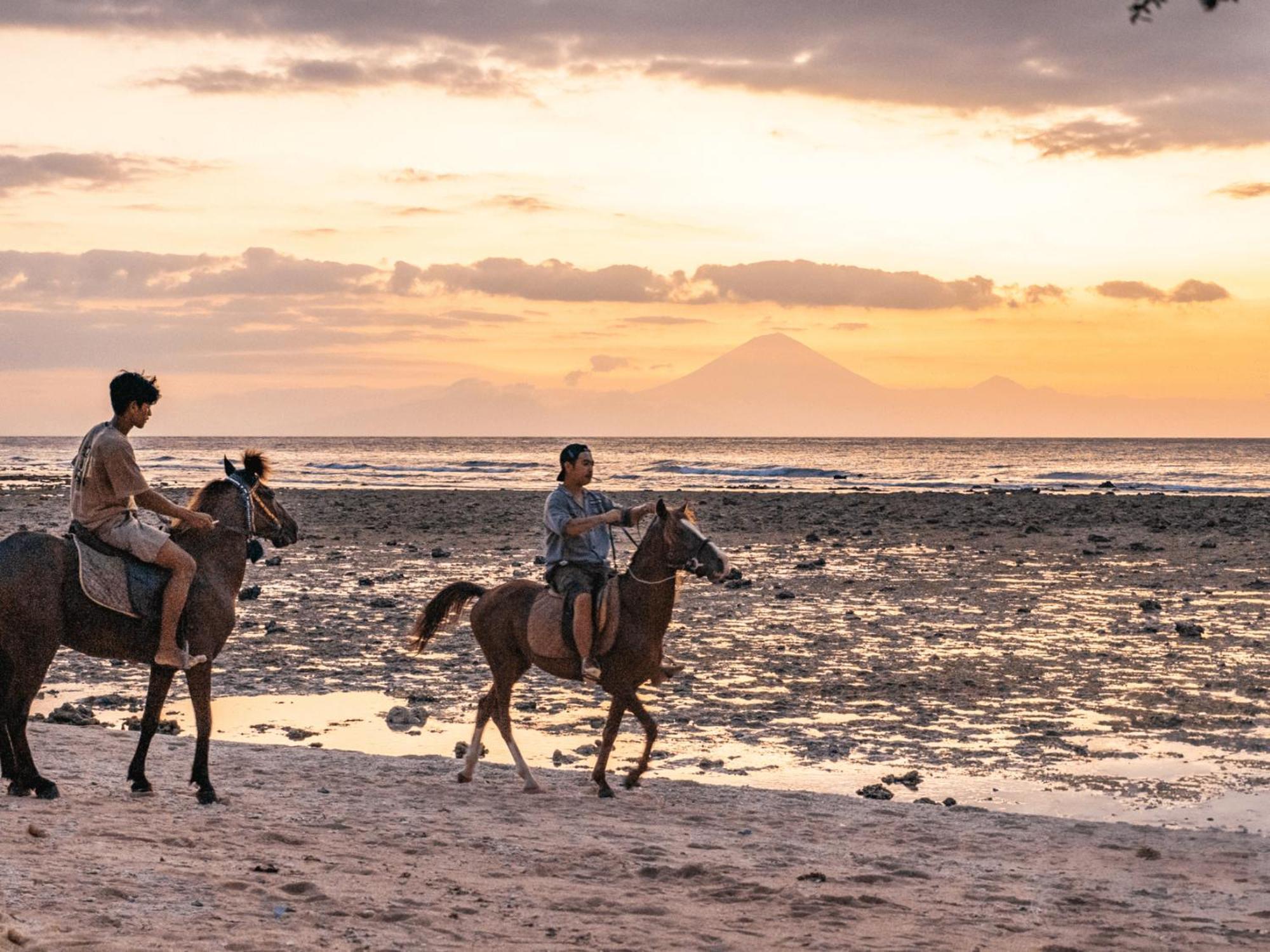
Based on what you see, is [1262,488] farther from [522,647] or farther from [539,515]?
[522,647]

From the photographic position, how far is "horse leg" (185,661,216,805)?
31.4 ft

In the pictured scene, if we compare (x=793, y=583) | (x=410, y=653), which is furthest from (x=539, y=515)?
(x=410, y=653)

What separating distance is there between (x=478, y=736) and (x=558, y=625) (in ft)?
3.46

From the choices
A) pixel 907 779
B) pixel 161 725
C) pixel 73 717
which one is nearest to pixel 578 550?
pixel 907 779

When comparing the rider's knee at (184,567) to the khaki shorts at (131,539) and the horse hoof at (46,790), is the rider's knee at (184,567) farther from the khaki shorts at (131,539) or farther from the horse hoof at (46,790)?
the horse hoof at (46,790)

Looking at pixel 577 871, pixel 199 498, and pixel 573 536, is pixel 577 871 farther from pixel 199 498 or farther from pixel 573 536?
pixel 199 498

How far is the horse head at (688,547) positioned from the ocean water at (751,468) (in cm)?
4071

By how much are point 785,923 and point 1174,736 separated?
6.15m

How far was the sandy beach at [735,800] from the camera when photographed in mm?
7340

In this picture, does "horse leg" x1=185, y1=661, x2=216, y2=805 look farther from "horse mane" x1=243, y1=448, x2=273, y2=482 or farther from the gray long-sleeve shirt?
the gray long-sleeve shirt

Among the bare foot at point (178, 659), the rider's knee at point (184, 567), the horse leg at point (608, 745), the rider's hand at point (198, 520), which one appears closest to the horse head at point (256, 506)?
the rider's hand at point (198, 520)

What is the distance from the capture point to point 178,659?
963 centimetres

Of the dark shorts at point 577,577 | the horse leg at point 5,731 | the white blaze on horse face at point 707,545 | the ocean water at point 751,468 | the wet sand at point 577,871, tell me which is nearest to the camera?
the wet sand at point 577,871

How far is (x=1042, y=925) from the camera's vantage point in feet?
24.4
